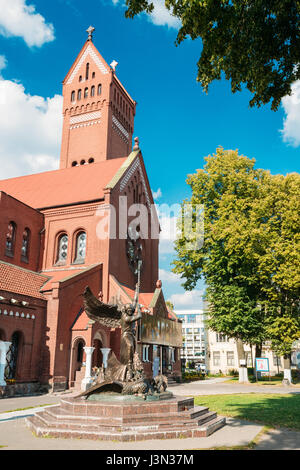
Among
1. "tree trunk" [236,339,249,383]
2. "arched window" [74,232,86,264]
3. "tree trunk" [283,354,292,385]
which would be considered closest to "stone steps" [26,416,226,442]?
"arched window" [74,232,86,264]

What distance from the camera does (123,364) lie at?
1085 cm

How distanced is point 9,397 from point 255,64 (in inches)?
736

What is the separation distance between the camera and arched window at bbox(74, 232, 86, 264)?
29.1 metres

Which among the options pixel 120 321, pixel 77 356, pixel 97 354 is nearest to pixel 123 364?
pixel 120 321

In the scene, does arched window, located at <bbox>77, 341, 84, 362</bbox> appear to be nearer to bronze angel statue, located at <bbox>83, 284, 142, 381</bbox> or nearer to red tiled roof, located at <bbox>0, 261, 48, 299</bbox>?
red tiled roof, located at <bbox>0, 261, 48, 299</bbox>

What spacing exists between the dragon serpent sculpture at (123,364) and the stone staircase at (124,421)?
2.09 ft

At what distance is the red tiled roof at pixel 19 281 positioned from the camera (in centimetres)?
2180

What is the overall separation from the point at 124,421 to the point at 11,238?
22.0 m

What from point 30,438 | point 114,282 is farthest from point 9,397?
point 30,438

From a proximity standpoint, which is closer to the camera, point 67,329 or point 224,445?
point 224,445

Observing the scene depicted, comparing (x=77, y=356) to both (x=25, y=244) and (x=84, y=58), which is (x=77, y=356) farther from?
(x=84, y=58)

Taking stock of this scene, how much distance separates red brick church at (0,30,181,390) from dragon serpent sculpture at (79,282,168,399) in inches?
26.6

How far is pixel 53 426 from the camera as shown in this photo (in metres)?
8.66
